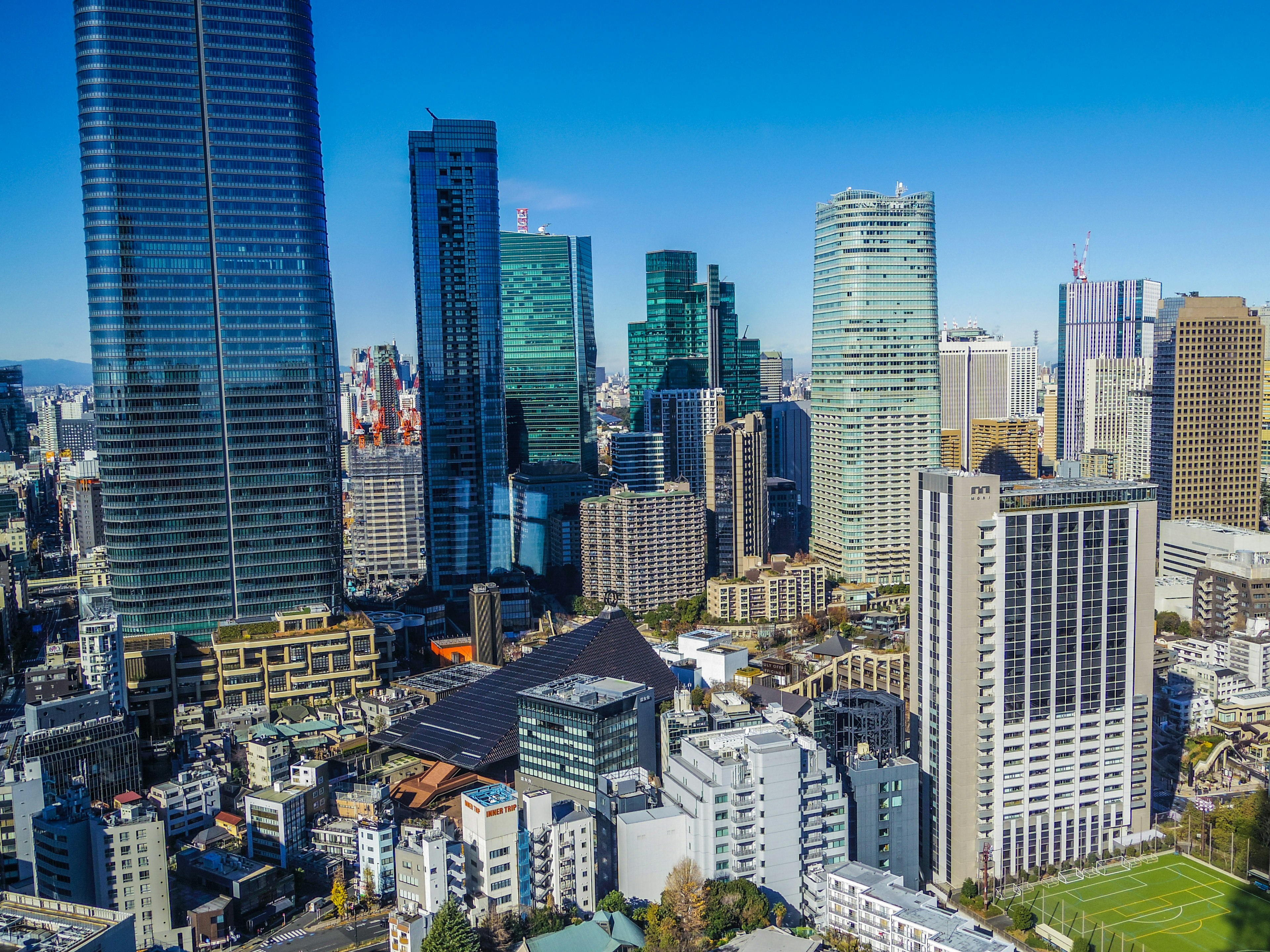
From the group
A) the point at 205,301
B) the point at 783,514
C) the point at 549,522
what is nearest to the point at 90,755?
the point at 205,301

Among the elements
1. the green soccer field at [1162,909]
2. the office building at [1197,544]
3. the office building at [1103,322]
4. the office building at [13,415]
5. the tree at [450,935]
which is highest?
the office building at [1103,322]

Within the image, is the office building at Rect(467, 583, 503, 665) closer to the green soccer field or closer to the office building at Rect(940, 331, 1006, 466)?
the green soccer field

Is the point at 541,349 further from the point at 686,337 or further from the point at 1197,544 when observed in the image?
the point at 1197,544

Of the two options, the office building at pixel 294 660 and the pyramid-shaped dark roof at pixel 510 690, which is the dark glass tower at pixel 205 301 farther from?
the pyramid-shaped dark roof at pixel 510 690

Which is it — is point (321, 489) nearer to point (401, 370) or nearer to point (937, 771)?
point (937, 771)

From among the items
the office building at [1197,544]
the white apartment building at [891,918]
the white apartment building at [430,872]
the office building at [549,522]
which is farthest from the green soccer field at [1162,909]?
the office building at [549,522]

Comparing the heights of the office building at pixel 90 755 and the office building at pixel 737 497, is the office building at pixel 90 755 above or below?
below

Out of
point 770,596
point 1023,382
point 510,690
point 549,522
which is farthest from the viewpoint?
point 1023,382
